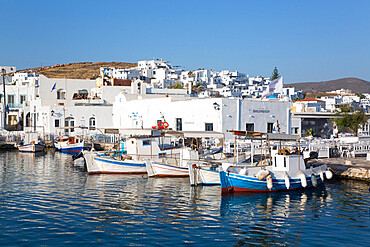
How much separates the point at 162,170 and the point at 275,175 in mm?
7477

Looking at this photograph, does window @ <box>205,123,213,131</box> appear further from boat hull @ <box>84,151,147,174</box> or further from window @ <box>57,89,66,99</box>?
window @ <box>57,89,66,99</box>

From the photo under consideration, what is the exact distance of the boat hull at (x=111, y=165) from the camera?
27250mm

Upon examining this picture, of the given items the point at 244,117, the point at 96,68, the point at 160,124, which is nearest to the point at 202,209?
the point at 244,117

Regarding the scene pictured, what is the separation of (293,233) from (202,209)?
4.38 meters

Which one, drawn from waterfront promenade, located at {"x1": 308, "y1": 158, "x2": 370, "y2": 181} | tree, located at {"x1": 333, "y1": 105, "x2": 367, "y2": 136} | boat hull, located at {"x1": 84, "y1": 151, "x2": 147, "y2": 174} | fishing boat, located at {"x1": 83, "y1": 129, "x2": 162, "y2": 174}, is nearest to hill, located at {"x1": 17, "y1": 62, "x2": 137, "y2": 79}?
Answer: tree, located at {"x1": 333, "y1": 105, "x2": 367, "y2": 136}

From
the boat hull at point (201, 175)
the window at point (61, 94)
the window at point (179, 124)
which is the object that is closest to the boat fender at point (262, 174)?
the boat hull at point (201, 175)

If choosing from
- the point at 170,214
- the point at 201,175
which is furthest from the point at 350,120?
the point at 170,214

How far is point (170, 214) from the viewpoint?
16797mm

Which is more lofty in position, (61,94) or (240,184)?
(61,94)

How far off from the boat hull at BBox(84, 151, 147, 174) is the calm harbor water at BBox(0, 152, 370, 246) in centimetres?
241

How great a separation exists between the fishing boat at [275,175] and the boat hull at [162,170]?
5371 millimetres

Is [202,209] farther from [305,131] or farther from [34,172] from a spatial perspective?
[305,131]

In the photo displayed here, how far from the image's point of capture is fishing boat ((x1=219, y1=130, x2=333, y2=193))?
20.7m

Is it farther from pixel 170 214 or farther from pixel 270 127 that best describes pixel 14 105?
pixel 170 214
